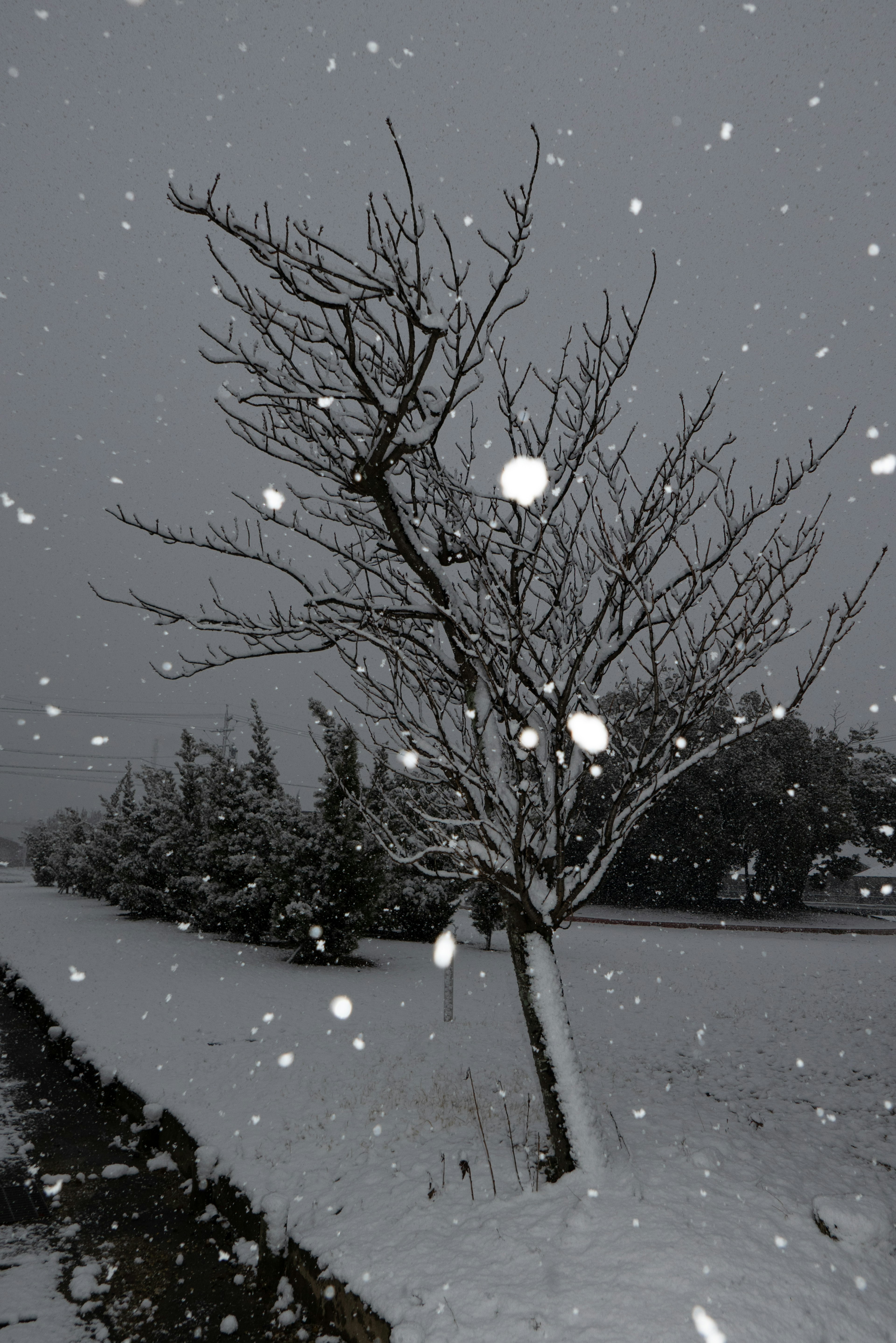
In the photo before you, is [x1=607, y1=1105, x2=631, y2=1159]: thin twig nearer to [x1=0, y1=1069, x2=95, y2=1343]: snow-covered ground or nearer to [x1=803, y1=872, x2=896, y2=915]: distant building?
[x1=0, y1=1069, x2=95, y2=1343]: snow-covered ground

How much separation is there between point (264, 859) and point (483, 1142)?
985cm

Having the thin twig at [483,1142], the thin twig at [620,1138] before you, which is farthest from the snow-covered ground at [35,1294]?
the thin twig at [620,1138]

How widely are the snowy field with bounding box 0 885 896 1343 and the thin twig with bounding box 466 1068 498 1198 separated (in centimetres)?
4

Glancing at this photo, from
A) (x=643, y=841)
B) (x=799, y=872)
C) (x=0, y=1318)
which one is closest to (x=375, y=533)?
(x=0, y=1318)

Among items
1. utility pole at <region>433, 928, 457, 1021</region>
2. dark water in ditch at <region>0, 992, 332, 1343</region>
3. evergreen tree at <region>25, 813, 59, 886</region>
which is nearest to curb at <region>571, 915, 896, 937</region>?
utility pole at <region>433, 928, 457, 1021</region>

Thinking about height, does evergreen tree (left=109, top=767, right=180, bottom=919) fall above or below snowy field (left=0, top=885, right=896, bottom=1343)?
above

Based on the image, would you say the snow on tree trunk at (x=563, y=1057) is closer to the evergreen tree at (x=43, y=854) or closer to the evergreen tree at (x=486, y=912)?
the evergreen tree at (x=486, y=912)

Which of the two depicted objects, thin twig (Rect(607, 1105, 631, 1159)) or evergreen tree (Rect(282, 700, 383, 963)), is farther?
evergreen tree (Rect(282, 700, 383, 963))

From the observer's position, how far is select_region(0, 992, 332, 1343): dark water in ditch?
3.28 m

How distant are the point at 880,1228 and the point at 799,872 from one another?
Answer: 2842 cm

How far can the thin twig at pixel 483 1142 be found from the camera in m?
3.83

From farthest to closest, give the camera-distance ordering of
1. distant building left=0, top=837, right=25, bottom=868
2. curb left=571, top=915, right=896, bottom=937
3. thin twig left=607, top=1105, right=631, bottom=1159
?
1. distant building left=0, top=837, right=25, bottom=868
2. curb left=571, top=915, right=896, bottom=937
3. thin twig left=607, top=1105, right=631, bottom=1159

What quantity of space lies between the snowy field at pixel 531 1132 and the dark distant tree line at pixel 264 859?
1075 mm

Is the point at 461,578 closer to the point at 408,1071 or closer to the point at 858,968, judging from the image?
the point at 408,1071
